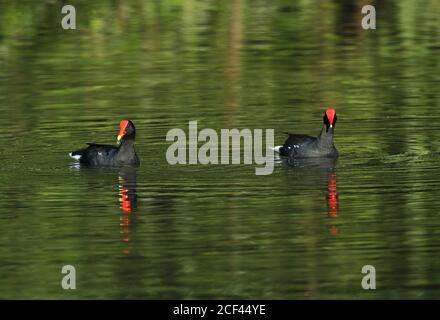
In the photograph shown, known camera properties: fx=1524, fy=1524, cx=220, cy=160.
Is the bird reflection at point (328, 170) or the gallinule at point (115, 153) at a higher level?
the gallinule at point (115, 153)

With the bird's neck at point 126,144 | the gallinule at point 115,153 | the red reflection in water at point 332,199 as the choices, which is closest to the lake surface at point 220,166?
the red reflection in water at point 332,199

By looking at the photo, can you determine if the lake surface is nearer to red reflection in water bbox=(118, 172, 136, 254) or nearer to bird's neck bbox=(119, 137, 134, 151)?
red reflection in water bbox=(118, 172, 136, 254)

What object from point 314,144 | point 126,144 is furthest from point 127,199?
point 314,144

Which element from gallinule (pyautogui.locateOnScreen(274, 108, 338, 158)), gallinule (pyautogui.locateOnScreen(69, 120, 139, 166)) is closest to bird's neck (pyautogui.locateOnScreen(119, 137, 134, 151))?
gallinule (pyautogui.locateOnScreen(69, 120, 139, 166))

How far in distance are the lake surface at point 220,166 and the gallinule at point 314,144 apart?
0.93ft

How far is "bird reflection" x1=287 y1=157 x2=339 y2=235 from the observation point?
18.3 meters

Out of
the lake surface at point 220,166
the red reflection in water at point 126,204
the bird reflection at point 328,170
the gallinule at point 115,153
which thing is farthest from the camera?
the gallinule at point 115,153

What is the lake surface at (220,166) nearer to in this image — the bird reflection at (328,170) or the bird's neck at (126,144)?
the bird reflection at (328,170)

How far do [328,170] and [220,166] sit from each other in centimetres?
150

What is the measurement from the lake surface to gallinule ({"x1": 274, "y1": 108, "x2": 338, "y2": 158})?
28cm

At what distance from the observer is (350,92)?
90.2ft

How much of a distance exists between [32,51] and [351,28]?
7882 mm

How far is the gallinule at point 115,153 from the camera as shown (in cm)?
2138

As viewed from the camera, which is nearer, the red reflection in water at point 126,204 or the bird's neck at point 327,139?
the red reflection in water at point 126,204
